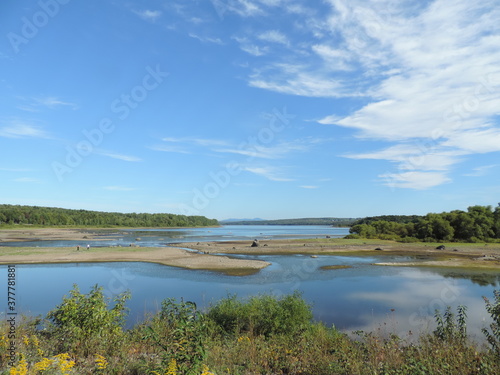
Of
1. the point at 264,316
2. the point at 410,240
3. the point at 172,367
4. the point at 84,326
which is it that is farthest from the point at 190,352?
the point at 410,240

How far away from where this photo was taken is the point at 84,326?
8.69 metres

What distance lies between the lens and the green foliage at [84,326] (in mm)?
8289

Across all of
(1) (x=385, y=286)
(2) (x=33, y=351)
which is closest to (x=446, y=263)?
(1) (x=385, y=286)

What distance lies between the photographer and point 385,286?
100 ft

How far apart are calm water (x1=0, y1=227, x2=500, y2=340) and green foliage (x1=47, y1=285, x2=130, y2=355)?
912cm

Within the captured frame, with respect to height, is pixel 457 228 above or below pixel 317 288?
above

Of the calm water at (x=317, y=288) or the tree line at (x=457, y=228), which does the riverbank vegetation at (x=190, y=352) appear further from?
the tree line at (x=457, y=228)

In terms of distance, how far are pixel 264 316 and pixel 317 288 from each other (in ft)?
53.5

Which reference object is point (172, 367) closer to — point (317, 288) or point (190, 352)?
point (190, 352)

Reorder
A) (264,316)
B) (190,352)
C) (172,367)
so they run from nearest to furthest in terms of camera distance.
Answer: (172,367) → (190,352) → (264,316)

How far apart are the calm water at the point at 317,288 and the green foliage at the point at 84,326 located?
359 inches

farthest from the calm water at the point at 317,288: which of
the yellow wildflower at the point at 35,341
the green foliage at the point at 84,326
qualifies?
the yellow wildflower at the point at 35,341

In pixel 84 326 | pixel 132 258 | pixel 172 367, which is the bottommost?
pixel 132 258

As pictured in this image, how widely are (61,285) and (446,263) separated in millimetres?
47389
